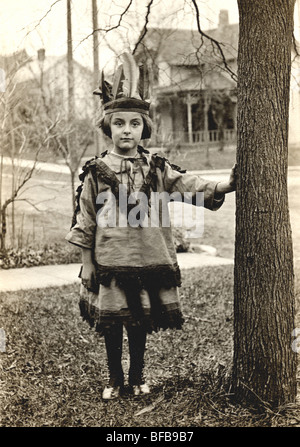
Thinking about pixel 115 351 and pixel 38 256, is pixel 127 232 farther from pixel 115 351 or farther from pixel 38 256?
pixel 38 256

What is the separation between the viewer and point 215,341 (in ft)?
14.0

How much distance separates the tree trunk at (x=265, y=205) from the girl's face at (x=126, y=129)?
56cm

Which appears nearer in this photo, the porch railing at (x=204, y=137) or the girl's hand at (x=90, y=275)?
the girl's hand at (x=90, y=275)

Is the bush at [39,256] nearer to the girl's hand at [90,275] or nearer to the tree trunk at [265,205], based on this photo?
the girl's hand at [90,275]

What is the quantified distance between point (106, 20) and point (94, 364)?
9.50 feet

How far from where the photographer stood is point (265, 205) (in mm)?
2744

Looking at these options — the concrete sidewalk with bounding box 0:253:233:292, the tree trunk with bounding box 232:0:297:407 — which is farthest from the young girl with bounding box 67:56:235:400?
the concrete sidewalk with bounding box 0:253:233:292

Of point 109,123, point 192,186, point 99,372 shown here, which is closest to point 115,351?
point 99,372

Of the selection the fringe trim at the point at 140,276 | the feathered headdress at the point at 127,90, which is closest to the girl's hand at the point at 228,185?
the fringe trim at the point at 140,276

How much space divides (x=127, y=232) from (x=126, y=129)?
0.56 m

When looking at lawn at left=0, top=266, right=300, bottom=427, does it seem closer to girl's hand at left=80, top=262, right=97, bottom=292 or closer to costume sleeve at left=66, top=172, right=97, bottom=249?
girl's hand at left=80, top=262, right=97, bottom=292

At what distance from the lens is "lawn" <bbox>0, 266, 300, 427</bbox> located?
2.83 metres

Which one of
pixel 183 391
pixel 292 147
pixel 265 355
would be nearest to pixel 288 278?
pixel 265 355

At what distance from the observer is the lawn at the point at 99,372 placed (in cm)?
283
